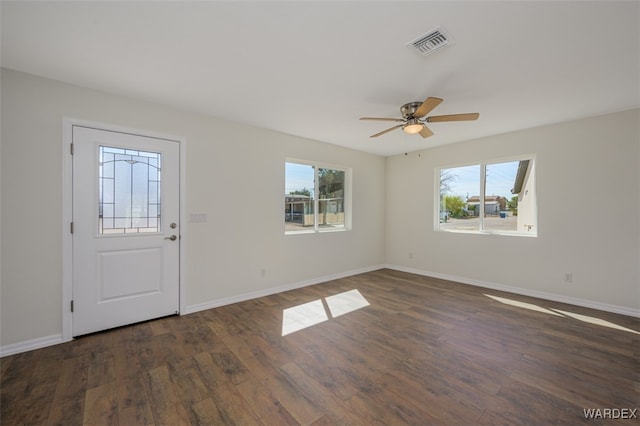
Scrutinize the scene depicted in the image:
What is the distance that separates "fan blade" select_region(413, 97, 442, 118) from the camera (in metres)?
2.38

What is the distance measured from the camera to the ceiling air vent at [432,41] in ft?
6.10

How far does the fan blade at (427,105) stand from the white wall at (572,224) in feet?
8.35

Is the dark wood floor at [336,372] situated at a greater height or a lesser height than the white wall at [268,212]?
lesser

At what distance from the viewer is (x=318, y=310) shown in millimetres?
3439

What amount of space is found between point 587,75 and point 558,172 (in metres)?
1.81

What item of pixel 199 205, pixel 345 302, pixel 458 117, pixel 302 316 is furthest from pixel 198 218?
pixel 458 117

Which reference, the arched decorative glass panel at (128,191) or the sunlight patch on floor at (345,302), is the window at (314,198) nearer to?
the sunlight patch on floor at (345,302)

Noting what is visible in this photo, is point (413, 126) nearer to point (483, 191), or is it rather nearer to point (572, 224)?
point (483, 191)

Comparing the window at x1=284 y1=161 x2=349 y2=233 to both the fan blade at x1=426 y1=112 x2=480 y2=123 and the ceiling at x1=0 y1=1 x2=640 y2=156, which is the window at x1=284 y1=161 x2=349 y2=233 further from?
the fan blade at x1=426 y1=112 x2=480 y2=123

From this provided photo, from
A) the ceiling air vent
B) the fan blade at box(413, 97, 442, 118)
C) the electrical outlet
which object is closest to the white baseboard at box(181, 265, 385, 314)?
the electrical outlet

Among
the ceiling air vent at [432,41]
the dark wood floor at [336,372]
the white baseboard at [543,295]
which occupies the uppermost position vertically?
the ceiling air vent at [432,41]

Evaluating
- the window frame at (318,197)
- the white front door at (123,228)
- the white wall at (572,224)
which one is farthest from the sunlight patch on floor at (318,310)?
the white wall at (572,224)

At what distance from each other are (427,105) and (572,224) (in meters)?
3.04

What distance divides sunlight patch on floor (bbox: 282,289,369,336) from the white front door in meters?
1.47
